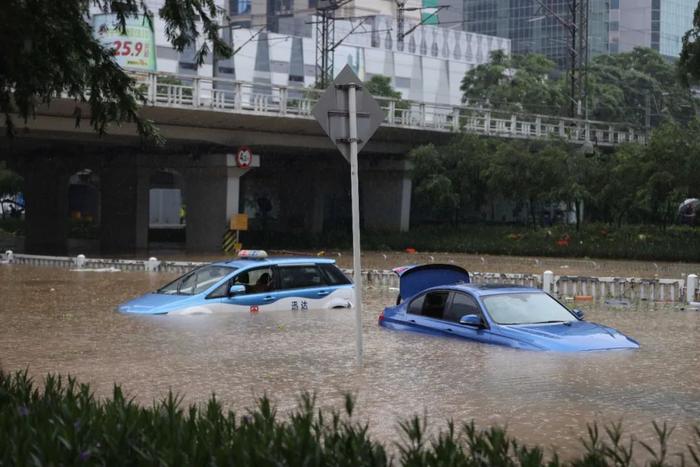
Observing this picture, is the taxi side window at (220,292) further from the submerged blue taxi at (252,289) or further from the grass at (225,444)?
the grass at (225,444)

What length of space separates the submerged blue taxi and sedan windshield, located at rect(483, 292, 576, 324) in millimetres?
5661

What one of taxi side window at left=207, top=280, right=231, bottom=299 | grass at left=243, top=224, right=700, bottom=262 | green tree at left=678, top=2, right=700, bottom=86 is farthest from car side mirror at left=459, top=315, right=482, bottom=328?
grass at left=243, top=224, right=700, bottom=262

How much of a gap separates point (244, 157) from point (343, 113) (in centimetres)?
3817

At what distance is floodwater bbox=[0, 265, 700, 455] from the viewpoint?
1029 centimetres

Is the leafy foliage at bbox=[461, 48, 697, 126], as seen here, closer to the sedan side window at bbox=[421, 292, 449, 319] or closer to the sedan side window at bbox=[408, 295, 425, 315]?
the sedan side window at bbox=[408, 295, 425, 315]

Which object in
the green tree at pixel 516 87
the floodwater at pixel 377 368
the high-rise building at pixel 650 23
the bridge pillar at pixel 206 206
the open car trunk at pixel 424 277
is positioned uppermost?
the high-rise building at pixel 650 23

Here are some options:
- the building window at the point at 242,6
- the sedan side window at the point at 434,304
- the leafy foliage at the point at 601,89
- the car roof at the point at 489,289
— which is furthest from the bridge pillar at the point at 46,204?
the building window at the point at 242,6

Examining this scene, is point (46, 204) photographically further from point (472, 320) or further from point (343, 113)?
point (343, 113)

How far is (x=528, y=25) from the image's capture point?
147 metres

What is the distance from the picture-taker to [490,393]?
11375 millimetres

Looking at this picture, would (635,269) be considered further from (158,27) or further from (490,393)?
(158,27)

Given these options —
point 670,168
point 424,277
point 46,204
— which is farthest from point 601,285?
point 46,204

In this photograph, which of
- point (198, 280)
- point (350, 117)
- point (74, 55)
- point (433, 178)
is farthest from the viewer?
point (433, 178)

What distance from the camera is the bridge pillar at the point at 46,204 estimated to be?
62875mm
